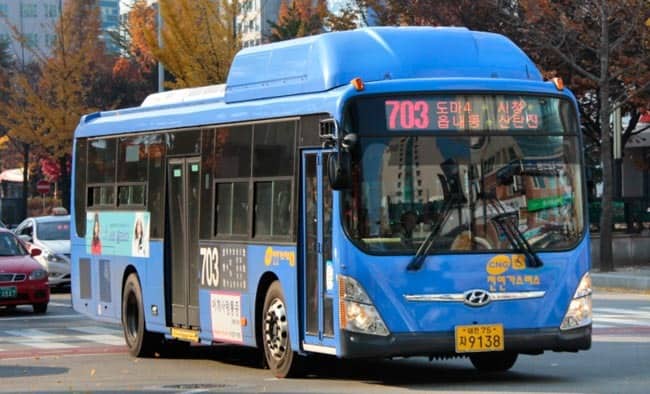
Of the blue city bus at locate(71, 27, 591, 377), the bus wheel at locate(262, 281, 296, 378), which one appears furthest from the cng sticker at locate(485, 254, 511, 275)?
the bus wheel at locate(262, 281, 296, 378)

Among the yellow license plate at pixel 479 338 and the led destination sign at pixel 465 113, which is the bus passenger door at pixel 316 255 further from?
the yellow license plate at pixel 479 338

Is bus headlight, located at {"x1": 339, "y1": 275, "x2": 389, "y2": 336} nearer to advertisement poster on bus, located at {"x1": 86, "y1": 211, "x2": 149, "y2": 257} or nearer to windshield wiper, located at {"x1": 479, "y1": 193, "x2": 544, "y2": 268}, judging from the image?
windshield wiper, located at {"x1": 479, "y1": 193, "x2": 544, "y2": 268}

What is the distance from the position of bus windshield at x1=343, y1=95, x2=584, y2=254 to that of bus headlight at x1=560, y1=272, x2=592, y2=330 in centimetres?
42

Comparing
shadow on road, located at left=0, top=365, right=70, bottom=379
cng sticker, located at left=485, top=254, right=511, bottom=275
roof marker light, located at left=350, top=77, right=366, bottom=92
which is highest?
Result: roof marker light, located at left=350, top=77, right=366, bottom=92

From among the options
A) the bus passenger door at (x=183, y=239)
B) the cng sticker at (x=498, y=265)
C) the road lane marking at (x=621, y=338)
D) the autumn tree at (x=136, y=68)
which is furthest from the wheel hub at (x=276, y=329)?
the autumn tree at (x=136, y=68)

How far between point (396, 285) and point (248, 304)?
2.58 meters

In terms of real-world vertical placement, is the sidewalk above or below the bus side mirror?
below

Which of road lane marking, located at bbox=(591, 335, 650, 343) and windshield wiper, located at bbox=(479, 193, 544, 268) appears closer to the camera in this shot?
windshield wiper, located at bbox=(479, 193, 544, 268)

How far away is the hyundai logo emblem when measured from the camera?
1369 centimetres

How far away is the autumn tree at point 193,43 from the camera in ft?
132

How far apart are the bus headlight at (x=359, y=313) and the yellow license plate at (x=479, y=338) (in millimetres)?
679

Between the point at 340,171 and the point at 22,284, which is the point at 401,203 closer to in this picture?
the point at 340,171

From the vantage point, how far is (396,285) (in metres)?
13.5

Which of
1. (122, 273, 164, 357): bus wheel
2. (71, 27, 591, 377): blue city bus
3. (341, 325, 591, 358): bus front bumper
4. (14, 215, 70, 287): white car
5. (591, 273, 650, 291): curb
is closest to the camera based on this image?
(341, 325, 591, 358): bus front bumper
